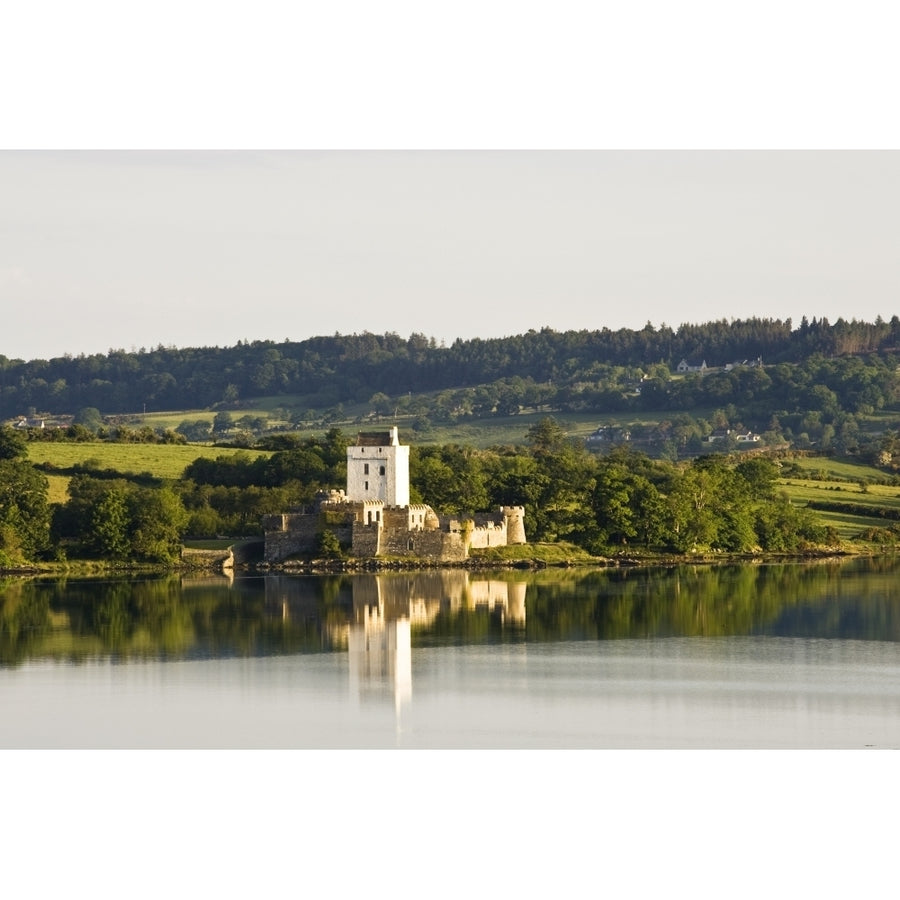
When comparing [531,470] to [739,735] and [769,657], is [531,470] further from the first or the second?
[739,735]

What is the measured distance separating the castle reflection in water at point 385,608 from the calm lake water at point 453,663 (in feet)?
0.32

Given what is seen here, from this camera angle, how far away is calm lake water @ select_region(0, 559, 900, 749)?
2781 cm

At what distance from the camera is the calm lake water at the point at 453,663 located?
27.8 meters

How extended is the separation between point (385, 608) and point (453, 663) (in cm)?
968

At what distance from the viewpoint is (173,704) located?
3062cm

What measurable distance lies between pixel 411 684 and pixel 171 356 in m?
134

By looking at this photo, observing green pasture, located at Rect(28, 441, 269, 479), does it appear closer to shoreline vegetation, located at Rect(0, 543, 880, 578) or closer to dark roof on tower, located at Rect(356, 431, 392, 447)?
dark roof on tower, located at Rect(356, 431, 392, 447)

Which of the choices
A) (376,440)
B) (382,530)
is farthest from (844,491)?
(382,530)

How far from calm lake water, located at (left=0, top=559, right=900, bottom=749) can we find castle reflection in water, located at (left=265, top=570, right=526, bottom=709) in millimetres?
99

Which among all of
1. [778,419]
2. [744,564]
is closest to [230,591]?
[744,564]

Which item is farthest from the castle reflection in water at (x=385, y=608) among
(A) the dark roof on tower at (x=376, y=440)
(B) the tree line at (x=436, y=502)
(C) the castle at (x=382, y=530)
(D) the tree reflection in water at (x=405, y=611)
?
(A) the dark roof on tower at (x=376, y=440)

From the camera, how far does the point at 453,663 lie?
34.9 m

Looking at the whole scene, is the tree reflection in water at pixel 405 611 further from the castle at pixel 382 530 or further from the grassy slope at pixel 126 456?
the grassy slope at pixel 126 456

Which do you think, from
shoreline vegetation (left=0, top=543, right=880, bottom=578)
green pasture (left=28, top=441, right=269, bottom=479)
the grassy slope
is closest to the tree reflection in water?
shoreline vegetation (left=0, top=543, right=880, bottom=578)
